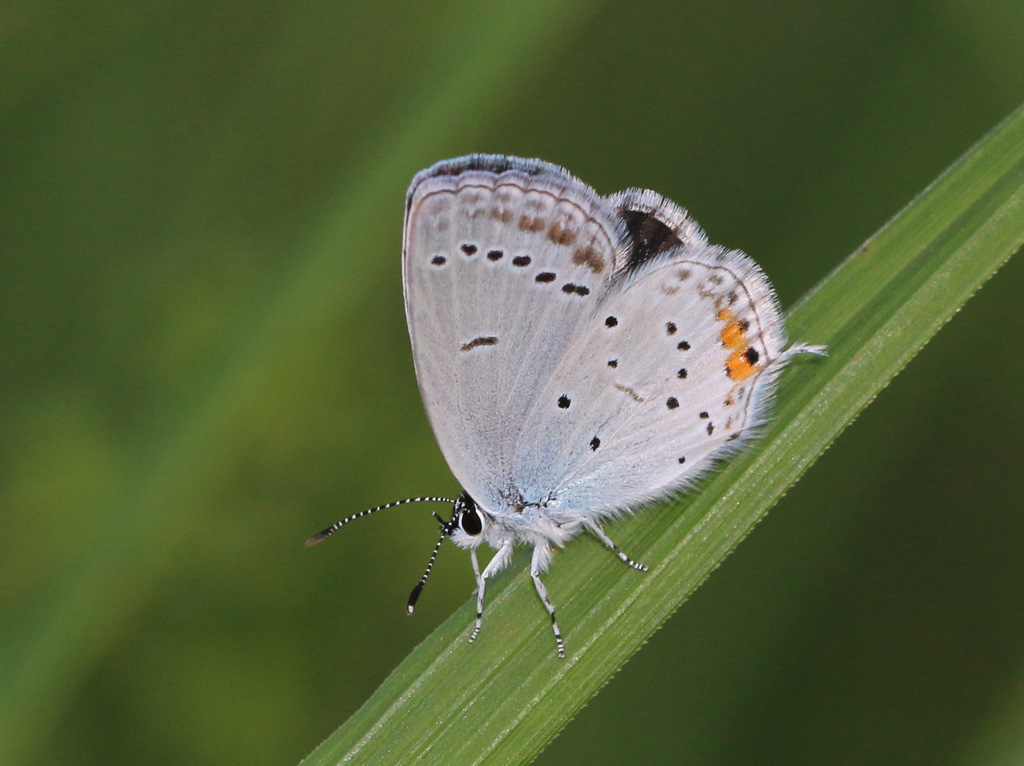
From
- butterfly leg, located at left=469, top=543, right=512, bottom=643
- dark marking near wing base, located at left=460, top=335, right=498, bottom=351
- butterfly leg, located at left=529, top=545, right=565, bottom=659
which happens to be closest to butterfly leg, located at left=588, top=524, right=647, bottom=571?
butterfly leg, located at left=529, top=545, right=565, bottom=659

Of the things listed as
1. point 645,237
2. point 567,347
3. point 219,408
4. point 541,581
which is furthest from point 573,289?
point 219,408

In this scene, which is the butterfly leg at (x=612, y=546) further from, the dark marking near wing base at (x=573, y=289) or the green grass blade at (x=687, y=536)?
the dark marking near wing base at (x=573, y=289)

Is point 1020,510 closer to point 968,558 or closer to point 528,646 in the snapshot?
point 968,558

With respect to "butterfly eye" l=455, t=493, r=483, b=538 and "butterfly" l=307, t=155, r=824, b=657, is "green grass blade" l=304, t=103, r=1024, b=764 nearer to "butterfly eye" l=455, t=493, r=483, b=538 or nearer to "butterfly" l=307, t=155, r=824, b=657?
"butterfly" l=307, t=155, r=824, b=657

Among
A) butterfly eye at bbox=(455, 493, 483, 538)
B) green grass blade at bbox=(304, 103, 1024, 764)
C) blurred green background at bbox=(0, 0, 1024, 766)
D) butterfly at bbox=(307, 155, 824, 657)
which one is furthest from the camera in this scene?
blurred green background at bbox=(0, 0, 1024, 766)

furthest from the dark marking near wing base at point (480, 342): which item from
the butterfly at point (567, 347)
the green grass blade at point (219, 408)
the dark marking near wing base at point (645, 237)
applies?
the green grass blade at point (219, 408)

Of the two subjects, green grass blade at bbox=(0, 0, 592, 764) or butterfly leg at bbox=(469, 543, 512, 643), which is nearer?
butterfly leg at bbox=(469, 543, 512, 643)

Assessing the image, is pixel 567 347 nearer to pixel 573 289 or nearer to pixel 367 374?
pixel 573 289
